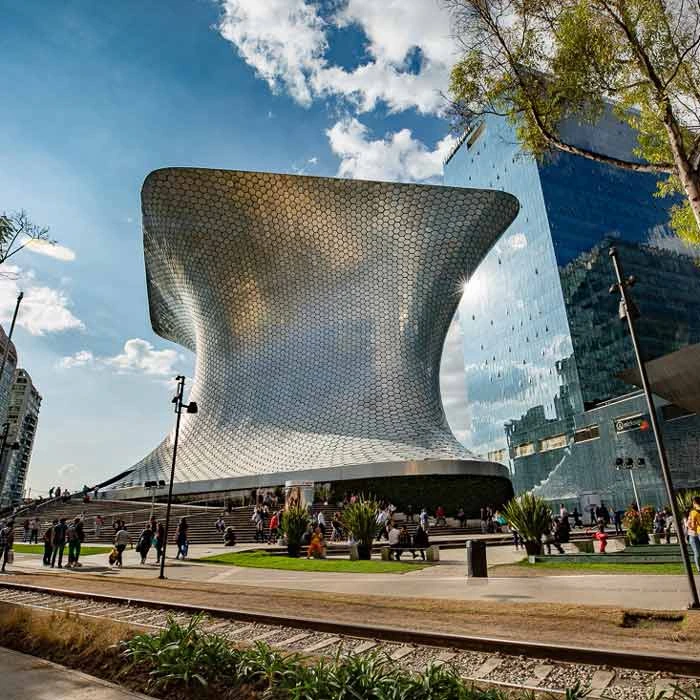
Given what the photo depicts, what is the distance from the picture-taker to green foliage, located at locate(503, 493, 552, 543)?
14.0 m

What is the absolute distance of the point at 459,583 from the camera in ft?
32.7

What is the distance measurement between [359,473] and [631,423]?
21.4 m

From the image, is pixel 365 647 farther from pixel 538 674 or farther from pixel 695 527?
pixel 695 527

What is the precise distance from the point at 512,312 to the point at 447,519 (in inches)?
1618

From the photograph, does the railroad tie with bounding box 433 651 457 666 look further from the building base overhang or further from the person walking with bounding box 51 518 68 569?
the building base overhang

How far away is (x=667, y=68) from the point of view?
10453mm

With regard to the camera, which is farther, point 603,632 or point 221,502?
point 221,502

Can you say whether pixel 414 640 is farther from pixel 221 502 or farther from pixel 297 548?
pixel 221 502

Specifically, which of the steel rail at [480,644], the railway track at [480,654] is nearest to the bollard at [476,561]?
the steel rail at [480,644]

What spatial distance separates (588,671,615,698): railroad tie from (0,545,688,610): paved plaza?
284cm

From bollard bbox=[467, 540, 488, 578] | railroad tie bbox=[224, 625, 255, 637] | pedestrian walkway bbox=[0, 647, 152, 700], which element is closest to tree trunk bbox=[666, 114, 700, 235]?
bollard bbox=[467, 540, 488, 578]

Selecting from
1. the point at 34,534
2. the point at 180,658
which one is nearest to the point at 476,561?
the point at 180,658

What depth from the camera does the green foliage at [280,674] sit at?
3.71 m

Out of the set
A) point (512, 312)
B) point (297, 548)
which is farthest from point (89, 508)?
point (512, 312)
